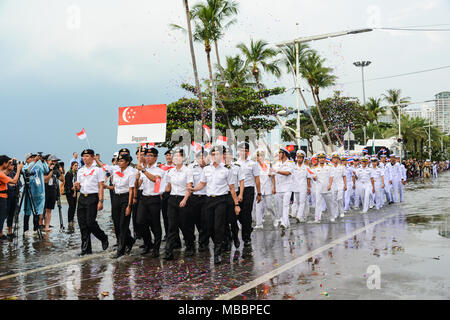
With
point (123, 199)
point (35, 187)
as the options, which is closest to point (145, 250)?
point (123, 199)

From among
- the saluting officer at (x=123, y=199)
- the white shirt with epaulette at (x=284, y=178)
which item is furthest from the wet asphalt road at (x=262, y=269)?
the white shirt with epaulette at (x=284, y=178)

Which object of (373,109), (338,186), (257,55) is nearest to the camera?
(338,186)

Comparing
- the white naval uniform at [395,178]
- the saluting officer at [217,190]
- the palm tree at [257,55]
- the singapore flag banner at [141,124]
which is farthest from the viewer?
the palm tree at [257,55]

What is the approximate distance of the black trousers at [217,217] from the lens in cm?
735

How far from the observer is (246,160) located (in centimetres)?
967

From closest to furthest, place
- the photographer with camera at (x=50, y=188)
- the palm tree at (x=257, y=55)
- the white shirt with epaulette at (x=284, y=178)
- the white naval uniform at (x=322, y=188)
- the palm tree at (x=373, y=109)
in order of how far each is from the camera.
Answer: the white shirt with epaulette at (x=284, y=178), the photographer with camera at (x=50, y=188), the white naval uniform at (x=322, y=188), the palm tree at (x=257, y=55), the palm tree at (x=373, y=109)

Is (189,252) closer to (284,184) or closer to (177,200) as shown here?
(177,200)

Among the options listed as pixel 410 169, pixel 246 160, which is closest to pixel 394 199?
pixel 246 160

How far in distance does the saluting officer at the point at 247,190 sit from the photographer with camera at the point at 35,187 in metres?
5.28

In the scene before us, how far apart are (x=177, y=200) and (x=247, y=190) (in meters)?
1.80

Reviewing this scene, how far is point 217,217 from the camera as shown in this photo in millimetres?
7508

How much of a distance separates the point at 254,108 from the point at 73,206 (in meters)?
18.9

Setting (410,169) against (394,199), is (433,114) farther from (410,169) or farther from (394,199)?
(394,199)

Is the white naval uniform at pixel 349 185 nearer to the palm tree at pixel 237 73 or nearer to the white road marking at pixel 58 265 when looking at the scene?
the white road marking at pixel 58 265
